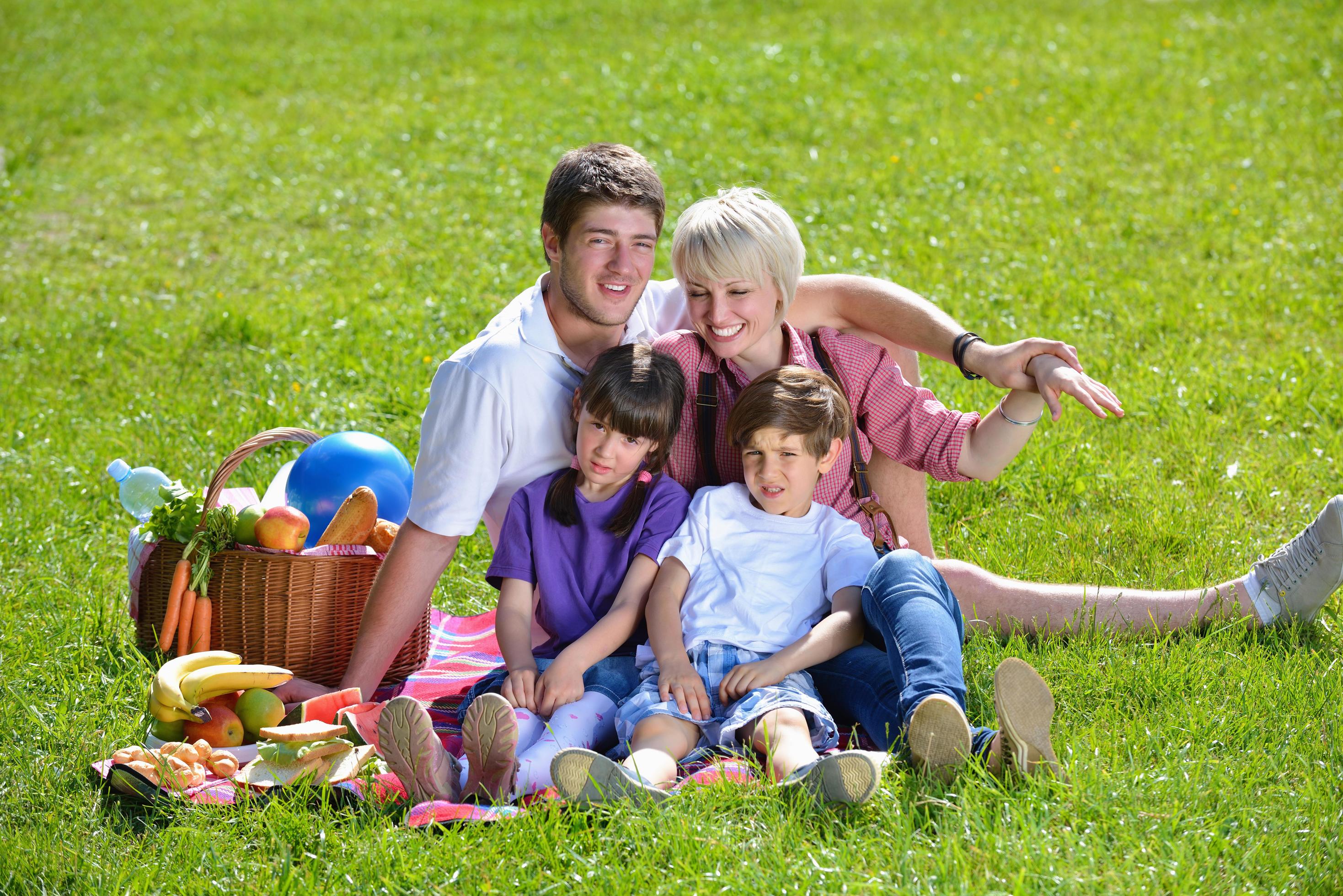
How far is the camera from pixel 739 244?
3.60 metres

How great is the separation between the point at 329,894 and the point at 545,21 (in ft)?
45.7

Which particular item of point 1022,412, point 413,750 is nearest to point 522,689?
point 413,750

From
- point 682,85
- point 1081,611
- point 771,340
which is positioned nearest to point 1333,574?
point 1081,611

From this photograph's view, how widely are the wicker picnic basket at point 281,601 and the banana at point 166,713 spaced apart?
492 millimetres

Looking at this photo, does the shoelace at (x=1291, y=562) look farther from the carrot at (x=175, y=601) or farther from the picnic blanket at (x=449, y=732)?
the carrot at (x=175, y=601)

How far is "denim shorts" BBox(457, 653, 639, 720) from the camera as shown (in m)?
3.49

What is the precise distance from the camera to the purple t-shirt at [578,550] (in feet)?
12.0

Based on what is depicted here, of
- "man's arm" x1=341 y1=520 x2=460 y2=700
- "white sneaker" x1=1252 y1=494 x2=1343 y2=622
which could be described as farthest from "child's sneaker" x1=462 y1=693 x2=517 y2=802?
"white sneaker" x1=1252 y1=494 x2=1343 y2=622

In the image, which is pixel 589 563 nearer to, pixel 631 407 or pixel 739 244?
pixel 631 407

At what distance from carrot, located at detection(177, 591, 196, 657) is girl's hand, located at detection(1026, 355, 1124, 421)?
2822 millimetres

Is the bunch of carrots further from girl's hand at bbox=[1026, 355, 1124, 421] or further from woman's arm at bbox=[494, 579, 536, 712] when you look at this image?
girl's hand at bbox=[1026, 355, 1124, 421]

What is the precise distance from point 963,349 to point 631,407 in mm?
1176

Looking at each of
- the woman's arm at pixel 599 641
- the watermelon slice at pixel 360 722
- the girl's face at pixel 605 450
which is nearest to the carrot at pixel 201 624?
the watermelon slice at pixel 360 722

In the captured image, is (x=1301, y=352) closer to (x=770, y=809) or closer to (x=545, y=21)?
(x=770, y=809)
